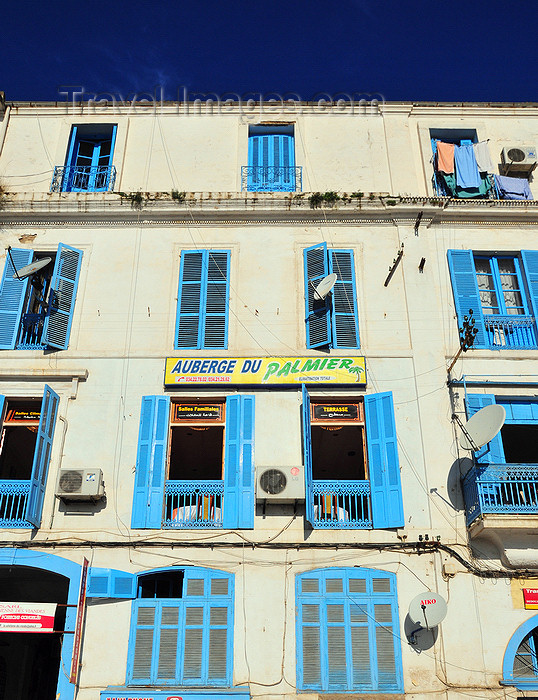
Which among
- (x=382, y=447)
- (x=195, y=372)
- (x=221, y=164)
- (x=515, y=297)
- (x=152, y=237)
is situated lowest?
(x=382, y=447)

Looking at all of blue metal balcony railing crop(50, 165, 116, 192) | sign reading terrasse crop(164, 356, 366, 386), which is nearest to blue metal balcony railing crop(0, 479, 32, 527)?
sign reading terrasse crop(164, 356, 366, 386)

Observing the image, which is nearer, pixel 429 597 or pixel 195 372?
pixel 429 597

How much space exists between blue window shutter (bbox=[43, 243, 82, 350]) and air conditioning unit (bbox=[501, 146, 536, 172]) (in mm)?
9526

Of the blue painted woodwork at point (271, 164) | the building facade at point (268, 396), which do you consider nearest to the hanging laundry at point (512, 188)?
the building facade at point (268, 396)

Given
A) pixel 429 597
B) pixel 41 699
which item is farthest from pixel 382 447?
pixel 41 699

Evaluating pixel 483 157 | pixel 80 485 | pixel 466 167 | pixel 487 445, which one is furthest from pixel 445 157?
pixel 80 485

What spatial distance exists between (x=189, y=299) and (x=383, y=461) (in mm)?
5009

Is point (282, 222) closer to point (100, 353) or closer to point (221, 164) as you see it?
point (221, 164)

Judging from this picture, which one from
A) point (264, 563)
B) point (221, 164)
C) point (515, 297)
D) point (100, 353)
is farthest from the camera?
point (221, 164)

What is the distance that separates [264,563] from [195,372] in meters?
3.75

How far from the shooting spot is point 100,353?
13.8 meters

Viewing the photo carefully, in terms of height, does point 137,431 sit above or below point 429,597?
above

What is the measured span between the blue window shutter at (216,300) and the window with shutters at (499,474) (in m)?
4.86

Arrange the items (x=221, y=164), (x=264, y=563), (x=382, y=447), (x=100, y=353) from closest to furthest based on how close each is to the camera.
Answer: (x=264, y=563), (x=382, y=447), (x=100, y=353), (x=221, y=164)
